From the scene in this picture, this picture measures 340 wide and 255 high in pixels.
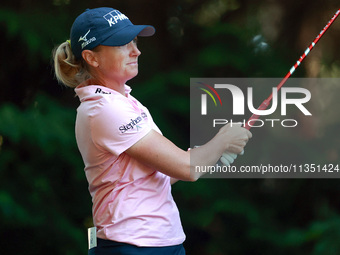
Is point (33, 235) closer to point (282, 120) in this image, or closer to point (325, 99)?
point (282, 120)

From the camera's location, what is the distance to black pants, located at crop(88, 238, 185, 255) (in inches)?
57.3

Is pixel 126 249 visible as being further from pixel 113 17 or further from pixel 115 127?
pixel 113 17

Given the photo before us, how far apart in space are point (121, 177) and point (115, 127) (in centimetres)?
14

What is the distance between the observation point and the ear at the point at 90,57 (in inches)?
61.9

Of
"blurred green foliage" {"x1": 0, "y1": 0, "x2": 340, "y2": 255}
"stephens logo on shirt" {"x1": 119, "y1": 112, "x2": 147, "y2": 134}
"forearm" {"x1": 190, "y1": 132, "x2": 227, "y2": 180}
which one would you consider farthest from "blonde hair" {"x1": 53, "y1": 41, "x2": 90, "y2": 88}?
"blurred green foliage" {"x1": 0, "y1": 0, "x2": 340, "y2": 255}

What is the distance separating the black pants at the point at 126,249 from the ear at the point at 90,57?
0.47m

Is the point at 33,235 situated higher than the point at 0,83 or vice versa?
the point at 0,83

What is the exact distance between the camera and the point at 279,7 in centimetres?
312

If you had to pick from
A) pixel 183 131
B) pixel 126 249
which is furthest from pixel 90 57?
pixel 183 131

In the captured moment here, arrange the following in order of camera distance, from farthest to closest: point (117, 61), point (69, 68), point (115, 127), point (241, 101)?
Answer: 1. point (241, 101)
2. point (69, 68)
3. point (117, 61)
4. point (115, 127)

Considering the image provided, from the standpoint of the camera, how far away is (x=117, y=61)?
155cm

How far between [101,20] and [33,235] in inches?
70.3

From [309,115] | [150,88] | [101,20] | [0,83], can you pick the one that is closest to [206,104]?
[150,88]

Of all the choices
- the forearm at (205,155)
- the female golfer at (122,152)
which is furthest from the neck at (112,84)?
the forearm at (205,155)
